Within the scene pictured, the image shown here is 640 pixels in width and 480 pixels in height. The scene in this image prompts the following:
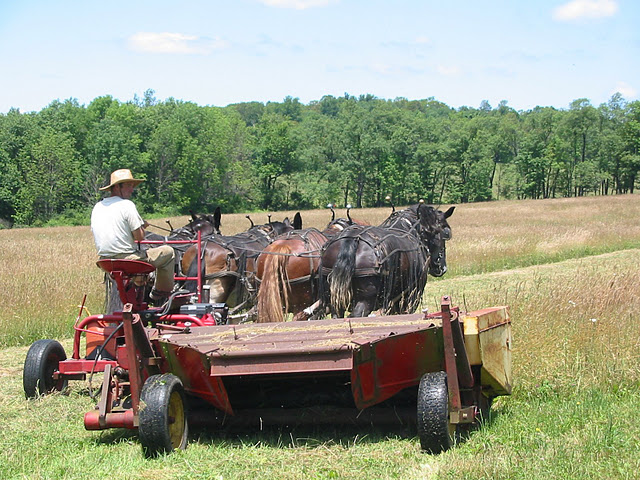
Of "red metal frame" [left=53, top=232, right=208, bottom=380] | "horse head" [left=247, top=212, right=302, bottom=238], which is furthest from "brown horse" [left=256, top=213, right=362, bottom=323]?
"red metal frame" [left=53, top=232, right=208, bottom=380]

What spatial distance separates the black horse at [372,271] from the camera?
328 inches

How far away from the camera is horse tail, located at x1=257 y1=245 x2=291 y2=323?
9133 millimetres


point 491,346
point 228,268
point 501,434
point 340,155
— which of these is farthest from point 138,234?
point 340,155

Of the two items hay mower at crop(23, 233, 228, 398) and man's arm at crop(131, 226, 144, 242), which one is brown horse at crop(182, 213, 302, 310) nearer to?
hay mower at crop(23, 233, 228, 398)

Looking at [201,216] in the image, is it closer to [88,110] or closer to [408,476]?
[408,476]

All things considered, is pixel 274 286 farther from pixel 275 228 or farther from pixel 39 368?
pixel 39 368

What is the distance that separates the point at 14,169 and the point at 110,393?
2474 inches

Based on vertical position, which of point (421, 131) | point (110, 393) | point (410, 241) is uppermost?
point (421, 131)

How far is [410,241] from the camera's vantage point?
9.35 metres

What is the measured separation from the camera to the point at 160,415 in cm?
487

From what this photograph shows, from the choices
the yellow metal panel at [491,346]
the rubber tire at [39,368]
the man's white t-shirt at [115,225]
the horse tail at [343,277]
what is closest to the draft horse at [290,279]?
the horse tail at [343,277]

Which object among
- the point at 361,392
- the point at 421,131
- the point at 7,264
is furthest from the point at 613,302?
the point at 421,131

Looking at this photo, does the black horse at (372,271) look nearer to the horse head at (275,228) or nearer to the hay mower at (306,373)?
the hay mower at (306,373)

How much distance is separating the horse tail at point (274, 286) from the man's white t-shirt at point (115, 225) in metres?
3.10
